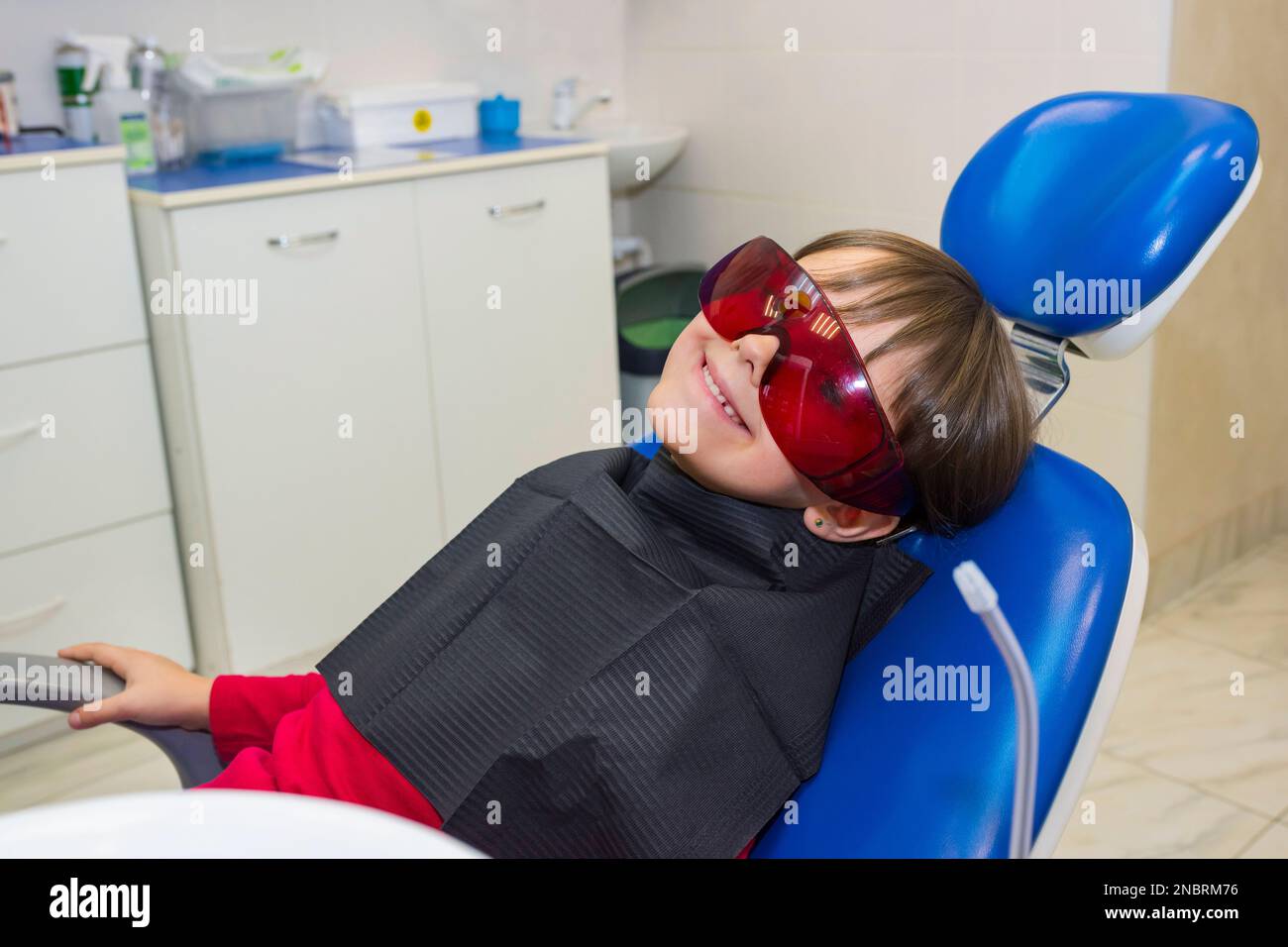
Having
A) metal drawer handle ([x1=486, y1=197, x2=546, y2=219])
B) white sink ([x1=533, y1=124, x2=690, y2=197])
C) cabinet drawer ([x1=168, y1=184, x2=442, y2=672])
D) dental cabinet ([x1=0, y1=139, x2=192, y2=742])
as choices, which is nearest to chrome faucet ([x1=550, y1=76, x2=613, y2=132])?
white sink ([x1=533, y1=124, x2=690, y2=197])

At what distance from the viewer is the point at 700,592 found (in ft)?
3.17

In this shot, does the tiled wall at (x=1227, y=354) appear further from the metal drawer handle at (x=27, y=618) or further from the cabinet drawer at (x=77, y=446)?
the metal drawer handle at (x=27, y=618)

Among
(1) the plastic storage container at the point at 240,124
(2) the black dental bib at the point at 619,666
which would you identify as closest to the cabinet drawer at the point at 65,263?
(1) the plastic storage container at the point at 240,124

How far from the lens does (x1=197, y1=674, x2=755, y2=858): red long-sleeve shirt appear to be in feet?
3.34

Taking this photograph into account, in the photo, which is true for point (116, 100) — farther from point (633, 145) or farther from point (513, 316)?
point (633, 145)

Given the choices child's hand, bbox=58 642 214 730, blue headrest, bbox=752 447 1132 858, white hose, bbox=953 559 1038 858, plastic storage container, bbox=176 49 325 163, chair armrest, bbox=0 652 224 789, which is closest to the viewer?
white hose, bbox=953 559 1038 858

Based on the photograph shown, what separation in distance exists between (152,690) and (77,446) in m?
1.08

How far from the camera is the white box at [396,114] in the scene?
8.48ft

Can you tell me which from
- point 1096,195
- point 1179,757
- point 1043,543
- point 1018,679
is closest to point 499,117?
point 1179,757

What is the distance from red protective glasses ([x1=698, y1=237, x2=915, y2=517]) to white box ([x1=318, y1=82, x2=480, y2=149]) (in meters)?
1.78

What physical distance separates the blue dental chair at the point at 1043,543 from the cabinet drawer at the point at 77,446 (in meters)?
1.05

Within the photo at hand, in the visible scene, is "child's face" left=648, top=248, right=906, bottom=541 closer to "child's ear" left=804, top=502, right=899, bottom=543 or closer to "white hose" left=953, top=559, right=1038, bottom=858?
"child's ear" left=804, top=502, right=899, bottom=543
